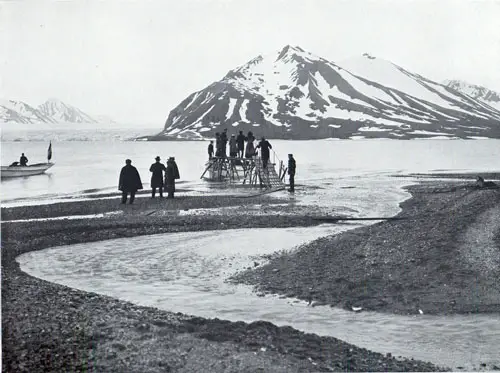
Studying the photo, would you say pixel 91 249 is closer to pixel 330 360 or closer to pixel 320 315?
pixel 320 315

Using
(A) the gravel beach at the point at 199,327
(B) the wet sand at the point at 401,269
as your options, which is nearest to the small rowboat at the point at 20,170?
(A) the gravel beach at the point at 199,327

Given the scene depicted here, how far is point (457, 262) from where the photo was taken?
15.5 metres

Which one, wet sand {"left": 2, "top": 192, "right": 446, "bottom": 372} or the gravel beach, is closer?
wet sand {"left": 2, "top": 192, "right": 446, "bottom": 372}

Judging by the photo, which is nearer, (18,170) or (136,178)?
(136,178)

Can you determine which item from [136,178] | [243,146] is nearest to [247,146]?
[243,146]

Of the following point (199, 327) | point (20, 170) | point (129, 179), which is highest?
point (129, 179)

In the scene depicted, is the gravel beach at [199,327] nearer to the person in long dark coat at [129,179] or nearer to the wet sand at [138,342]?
the wet sand at [138,342]

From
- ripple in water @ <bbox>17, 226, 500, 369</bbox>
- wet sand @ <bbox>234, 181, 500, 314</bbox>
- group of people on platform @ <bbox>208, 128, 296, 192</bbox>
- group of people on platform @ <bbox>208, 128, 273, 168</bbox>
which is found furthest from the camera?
group of people on platform @ <bbox>208, 128, 273, 168</bbox>

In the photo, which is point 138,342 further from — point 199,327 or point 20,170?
point 20,170

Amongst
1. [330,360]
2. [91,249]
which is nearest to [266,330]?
[330,360]

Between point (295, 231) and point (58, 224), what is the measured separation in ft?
31.8

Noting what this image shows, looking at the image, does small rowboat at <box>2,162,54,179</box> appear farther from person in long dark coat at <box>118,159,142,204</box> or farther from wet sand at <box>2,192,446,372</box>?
wet sand at <box>2,192,446,372</box>

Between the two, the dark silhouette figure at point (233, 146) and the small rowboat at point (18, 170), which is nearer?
the dark silhouette figure at point (233, 146)

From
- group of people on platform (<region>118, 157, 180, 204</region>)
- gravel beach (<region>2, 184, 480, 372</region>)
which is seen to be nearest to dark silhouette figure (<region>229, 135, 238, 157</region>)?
group of people on platform (<region>118, 157, 180, 204</region>)
